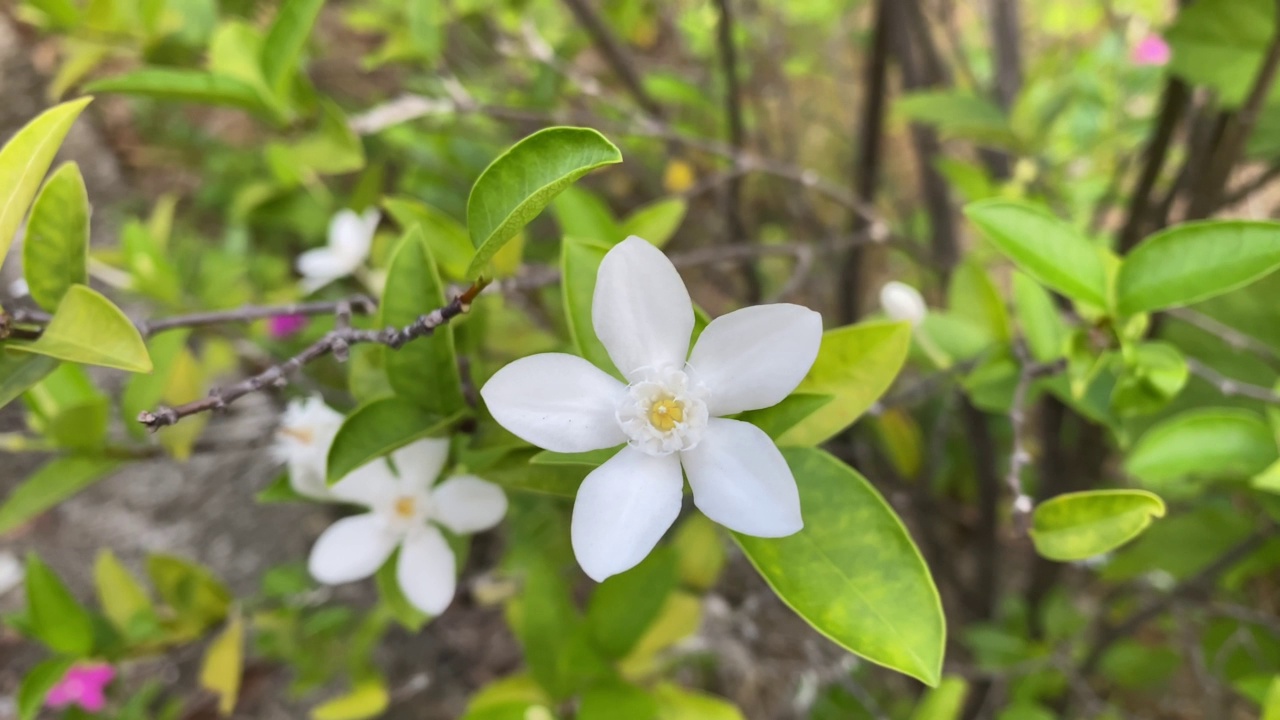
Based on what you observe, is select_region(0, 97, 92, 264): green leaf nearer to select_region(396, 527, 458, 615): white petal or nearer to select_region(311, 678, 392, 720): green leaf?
select_region(396, 527, 458, 615): white petal

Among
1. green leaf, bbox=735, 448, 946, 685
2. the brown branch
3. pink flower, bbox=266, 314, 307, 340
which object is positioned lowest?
pink flower, bbox=266, 314, 307, 340

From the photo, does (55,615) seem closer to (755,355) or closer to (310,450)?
(310,450)

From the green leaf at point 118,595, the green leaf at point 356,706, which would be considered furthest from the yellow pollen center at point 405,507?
the green leaf at point 118,595

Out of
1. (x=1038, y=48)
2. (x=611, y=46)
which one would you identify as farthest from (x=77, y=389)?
(x=1038, y=48)

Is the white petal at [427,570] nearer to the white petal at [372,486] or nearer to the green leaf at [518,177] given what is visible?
the white petal at [372,486]

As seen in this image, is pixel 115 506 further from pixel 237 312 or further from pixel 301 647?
pixel 237 312

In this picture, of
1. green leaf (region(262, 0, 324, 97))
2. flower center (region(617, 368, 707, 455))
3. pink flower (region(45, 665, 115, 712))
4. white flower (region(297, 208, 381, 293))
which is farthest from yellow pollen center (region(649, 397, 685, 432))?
pink flower (region(45, 665, 115, 712))
